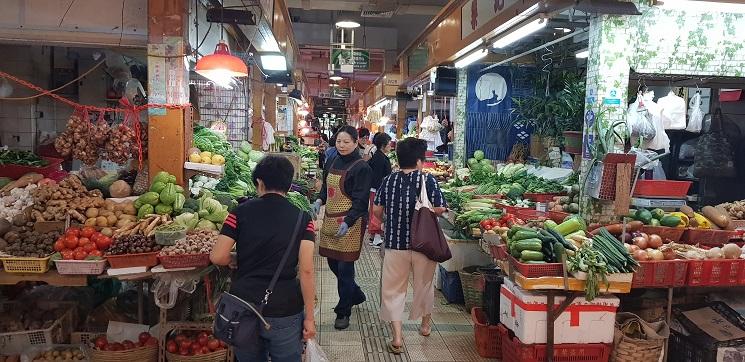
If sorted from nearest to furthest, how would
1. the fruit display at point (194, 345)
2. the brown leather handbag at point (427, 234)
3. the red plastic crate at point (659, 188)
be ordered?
the fruit display at point (194, 345)
the brown leather handbag at point (427, 234)
the red plastic crate at point (659, 188)

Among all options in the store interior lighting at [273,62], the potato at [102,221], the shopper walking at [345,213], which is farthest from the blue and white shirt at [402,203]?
the store interior lighting at [273,62]

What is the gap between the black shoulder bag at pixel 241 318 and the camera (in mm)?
3172

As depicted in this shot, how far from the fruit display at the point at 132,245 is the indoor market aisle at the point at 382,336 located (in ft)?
6.33

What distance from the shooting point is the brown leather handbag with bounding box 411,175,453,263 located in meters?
4.86

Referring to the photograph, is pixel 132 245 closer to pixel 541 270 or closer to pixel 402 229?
pixel 402 229

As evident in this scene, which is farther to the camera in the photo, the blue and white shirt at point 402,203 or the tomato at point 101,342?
the blue and white shirt at point 402,203

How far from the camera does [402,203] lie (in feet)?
16.5

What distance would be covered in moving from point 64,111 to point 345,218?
7269 mm

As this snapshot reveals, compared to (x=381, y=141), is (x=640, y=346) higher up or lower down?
lower down

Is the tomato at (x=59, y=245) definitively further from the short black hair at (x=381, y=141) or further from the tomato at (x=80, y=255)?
the short black hair at (x=381, y=141)

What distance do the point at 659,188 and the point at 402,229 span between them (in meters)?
2.96

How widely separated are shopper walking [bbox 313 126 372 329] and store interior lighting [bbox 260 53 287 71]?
5.46 metres

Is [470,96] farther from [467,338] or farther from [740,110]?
[467,338]

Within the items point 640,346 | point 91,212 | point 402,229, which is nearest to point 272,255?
point 402,229
